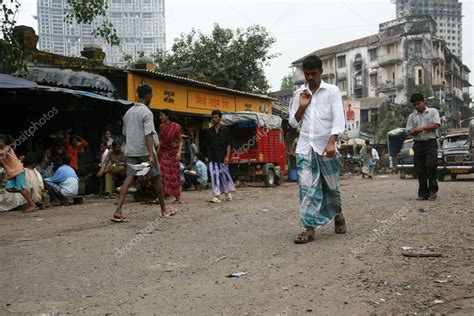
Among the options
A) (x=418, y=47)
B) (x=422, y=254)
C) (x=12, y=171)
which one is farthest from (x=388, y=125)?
(x=422, y=254)

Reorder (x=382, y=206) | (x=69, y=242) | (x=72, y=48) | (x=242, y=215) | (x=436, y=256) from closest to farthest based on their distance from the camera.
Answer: (x=436, y=256)
(x=69, y=242)
(x=242, y=215)
(x=382, y=206)
(x=72, y=48)

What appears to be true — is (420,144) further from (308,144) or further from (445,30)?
(445,30)

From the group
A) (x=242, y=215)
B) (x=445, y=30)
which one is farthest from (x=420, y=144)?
(x=445, y=30)

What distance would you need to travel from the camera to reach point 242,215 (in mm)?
7094

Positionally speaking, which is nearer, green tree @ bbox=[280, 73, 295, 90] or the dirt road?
the dirt road

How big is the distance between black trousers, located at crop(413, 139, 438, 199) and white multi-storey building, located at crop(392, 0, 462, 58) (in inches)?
2701

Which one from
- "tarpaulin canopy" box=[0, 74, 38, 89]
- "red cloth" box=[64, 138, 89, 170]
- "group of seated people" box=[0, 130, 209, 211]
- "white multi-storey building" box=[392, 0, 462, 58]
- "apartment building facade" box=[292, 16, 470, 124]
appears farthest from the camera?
"white multi-storey building" box=[392, 0, 462, 58]

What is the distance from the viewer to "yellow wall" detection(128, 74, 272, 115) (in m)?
15.9

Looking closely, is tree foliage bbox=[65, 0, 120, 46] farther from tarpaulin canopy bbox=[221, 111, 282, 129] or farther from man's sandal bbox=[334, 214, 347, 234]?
tarpaulin canopy bbox=[221, 111, 282, 129]

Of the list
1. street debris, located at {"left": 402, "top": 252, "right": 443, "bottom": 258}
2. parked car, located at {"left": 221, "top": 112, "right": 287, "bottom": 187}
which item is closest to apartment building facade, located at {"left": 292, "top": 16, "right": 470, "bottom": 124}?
parked car, located at {"left": 221, "top": 112, "right": 287, "bottom": 187}

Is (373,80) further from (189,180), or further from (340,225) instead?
(340,225)

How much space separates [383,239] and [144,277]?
98.0 inches

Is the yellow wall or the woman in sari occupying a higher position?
the yellow wall

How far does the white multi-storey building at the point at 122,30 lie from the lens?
947 inches
